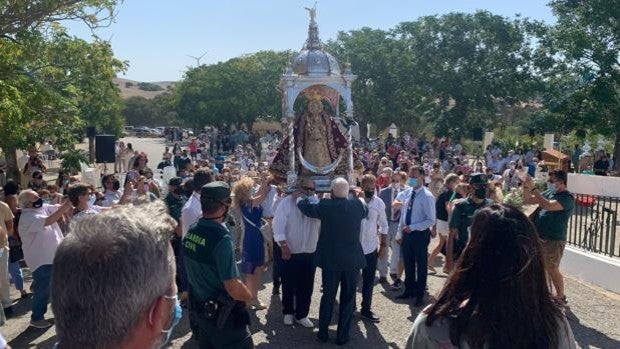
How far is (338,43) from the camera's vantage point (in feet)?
153

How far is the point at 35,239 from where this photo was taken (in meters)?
6.51

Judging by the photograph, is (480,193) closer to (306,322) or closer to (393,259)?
(393,259)

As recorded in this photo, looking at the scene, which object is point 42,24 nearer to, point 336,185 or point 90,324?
point 336,185

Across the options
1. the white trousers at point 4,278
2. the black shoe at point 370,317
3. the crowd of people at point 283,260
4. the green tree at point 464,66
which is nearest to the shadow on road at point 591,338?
the crowd of people at point 283,260

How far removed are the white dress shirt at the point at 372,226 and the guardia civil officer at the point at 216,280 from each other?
302cm

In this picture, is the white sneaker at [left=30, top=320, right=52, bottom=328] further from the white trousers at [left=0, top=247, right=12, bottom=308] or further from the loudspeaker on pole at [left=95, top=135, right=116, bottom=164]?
the loudspeaker on pole at [left=95, top=135, right=116, bottom=164]

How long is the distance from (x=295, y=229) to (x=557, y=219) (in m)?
3.16

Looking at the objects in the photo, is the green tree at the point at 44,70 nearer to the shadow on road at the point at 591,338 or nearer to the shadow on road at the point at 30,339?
the shadow on road at the point at 30,339

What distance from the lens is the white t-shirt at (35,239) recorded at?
650 cm

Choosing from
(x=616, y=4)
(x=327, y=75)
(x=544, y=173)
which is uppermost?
(x=616, y=4)

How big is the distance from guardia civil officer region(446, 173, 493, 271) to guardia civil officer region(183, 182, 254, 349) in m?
3.58

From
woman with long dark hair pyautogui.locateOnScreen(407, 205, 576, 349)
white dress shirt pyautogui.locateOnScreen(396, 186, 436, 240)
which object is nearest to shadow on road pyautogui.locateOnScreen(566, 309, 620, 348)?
white dress shirt pyautogui.locateOnScreen(396, 186, 436, 240)

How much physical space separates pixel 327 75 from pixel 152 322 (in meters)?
12.7

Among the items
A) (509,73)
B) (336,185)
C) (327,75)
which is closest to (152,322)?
(336,185)
